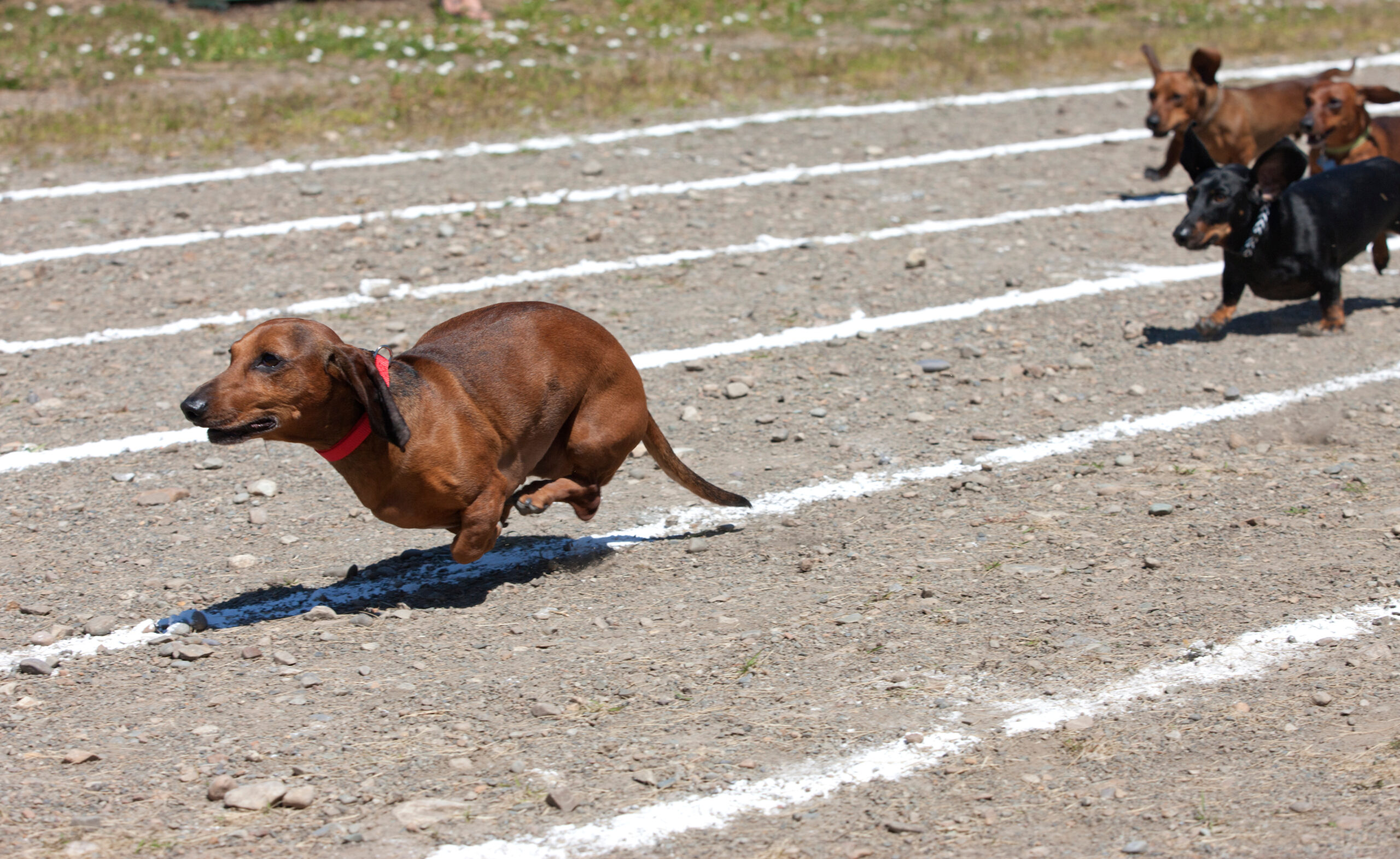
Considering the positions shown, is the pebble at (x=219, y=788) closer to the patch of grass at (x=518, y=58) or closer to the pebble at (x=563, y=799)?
the pebble at (x=563, y=799)

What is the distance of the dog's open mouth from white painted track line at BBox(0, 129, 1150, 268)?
4680mm

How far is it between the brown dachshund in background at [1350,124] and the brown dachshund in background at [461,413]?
6.58 metres

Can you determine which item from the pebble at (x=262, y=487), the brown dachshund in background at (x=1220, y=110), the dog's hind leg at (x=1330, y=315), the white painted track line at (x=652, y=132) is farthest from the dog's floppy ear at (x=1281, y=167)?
the pebble at (x=262, y=487)

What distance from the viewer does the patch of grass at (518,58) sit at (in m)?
10.6

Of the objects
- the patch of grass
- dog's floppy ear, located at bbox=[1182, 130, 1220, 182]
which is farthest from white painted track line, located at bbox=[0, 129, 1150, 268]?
dog's floppy ear, located at bbox=[1182, 130, 1220, 182]

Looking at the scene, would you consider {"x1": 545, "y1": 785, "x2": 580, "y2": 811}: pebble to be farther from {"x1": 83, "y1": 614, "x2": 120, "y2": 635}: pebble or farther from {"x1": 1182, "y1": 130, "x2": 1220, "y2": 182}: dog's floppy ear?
{"x1": 1182, "y1": 130, "x2": 1220, "y2": 182}: dog's floppy ear

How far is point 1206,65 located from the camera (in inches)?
405

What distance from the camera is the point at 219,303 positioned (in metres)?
7.52

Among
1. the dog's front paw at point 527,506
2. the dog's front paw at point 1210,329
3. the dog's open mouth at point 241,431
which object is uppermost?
the dog's open mouth at point 241,431

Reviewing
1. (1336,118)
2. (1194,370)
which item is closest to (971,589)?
(1194,370)

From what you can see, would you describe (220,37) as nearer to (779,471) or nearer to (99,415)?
(99,415)

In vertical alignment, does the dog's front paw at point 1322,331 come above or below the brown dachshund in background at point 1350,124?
below

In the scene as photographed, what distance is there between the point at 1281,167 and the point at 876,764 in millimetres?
5497

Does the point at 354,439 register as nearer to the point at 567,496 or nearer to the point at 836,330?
the point at 567,496
